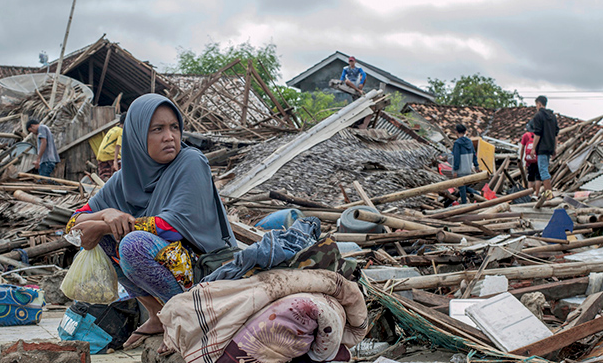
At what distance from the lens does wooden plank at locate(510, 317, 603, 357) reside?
288cm

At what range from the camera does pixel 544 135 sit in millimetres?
10289

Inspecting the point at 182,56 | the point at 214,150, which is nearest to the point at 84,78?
the point at 214,150

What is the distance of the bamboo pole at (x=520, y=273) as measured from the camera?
4211mm

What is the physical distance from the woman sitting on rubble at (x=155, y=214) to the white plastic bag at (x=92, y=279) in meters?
0.06

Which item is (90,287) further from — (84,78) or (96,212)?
(84,78)

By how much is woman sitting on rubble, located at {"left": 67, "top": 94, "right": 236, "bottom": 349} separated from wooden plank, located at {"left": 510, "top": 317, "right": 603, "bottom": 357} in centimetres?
165

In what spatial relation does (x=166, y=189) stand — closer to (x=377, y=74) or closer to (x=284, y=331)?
(x=284, y=331)

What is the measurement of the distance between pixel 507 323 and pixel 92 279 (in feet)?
7.47

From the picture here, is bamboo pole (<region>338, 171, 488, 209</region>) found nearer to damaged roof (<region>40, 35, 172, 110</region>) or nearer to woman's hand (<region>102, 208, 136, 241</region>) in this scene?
woman's hand (<region>102, 208, 136, 241</region>)

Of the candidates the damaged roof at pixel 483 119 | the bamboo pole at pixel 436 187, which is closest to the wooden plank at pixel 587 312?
the bamboo pole at pixel 436 187

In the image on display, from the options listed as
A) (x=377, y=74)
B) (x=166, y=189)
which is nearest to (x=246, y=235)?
(x=166, y=189)

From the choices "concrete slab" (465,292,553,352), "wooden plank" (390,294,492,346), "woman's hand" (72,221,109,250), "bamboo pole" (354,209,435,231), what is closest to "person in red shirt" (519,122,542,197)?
"bamboo pole" (354,209,435,231)

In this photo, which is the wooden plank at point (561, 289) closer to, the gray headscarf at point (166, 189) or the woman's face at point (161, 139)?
the gray headscarf at point (166, 189)

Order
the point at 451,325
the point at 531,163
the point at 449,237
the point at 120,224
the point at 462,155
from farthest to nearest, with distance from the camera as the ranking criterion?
1. the point at 531,163
2. the point at 462,155
3. the point at 449,237
4. the point at 451,325
5. the point at 120,224
